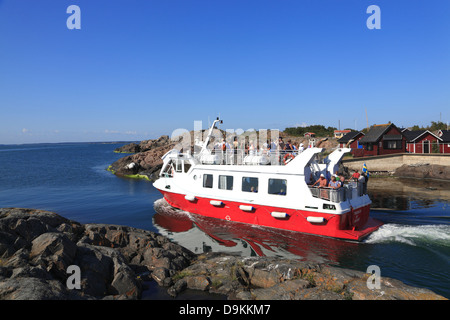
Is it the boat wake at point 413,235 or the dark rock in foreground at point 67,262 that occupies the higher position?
the dark rock in foreground at point 67,262

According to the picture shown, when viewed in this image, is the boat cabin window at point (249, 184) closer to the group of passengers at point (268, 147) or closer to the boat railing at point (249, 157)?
the boat railing at point (249, 157)

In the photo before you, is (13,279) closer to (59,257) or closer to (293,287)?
(59,257)

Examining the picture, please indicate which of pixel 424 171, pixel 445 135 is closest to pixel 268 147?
pixel 424 171

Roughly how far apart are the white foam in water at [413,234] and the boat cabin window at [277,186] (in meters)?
4.66

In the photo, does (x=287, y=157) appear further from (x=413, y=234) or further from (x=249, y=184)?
(x=413, y=234)

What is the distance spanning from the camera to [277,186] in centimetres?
1484

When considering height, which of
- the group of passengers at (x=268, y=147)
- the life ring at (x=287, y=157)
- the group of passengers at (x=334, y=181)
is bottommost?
the group of passengers at (x=334, y=181)

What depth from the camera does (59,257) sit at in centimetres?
782

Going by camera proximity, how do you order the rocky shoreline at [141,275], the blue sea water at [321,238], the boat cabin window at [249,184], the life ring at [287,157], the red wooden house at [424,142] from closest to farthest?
the rocky shoreline at [141,275] → the blue sea water at [321,238] → the boat cabin window at [249,184] → the life ring at [287,157] → the red wooden house at [424,142]

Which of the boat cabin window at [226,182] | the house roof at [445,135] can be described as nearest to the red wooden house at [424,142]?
the house roof at [445,135]

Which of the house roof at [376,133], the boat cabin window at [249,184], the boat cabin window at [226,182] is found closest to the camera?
the boat cabin window at [249,184]

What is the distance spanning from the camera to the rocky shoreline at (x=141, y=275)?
22.6 feet

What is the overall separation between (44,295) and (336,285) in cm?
747
